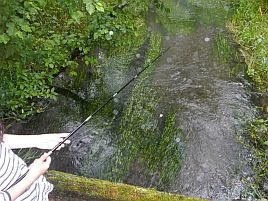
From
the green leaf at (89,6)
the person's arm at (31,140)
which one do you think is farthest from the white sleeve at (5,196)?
the green leaf at (89,6)

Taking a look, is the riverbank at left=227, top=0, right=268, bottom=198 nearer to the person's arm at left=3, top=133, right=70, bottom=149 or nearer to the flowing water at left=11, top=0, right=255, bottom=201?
the flowing water at left=11, top=0, right=255, bottom=201

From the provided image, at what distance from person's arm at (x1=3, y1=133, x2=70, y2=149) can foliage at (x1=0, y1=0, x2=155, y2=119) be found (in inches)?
54.4

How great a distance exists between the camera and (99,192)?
334 centimetres

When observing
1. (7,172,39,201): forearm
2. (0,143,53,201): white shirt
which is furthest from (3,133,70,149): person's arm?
(7,172,39,201): forearm

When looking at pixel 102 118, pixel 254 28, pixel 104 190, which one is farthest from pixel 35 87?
pixel 254 28

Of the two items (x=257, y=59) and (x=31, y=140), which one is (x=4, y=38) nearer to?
(x=31, y=140)

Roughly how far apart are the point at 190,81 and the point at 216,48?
1.23 m

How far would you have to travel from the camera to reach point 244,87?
5.85m

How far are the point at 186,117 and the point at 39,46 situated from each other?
221 centimetres

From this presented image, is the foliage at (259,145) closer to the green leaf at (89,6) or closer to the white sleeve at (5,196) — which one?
the green leaf at (89,6)

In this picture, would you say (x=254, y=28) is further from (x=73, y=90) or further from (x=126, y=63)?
(x=73, y=90)

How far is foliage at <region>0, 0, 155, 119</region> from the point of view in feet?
12.8

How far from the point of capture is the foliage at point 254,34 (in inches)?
238

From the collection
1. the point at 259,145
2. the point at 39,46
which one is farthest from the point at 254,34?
the point at 39,46
